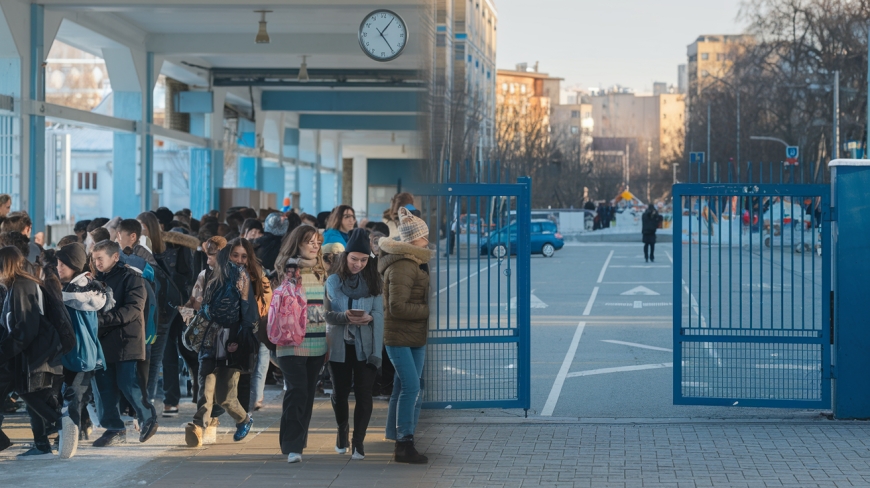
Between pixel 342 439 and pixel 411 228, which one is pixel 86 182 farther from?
pixel 411 228

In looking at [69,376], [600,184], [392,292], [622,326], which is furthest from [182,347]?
A: [600,184]

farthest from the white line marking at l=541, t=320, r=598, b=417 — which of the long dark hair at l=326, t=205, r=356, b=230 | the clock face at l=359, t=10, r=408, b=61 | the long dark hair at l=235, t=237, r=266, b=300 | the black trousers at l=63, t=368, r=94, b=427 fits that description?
the clock face at l=359, t=10, r=408, b=61

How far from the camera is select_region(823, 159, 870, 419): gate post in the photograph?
9.01m

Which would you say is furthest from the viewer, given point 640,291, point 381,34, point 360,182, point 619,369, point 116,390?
point 360,182

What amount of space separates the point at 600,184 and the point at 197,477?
348 feet

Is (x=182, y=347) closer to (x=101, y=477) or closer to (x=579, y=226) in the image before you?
(x=101, y=477)

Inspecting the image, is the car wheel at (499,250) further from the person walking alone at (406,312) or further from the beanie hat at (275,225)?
the beanie hat at (275,225)

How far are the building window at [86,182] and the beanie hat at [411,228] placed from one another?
2578 inches

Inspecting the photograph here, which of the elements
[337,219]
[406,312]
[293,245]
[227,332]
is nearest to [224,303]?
[227,332]

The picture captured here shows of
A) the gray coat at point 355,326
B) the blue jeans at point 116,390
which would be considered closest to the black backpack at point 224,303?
the blue jeans at point 116,390

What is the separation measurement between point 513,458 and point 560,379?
159 inches

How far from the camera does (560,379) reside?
1176cm

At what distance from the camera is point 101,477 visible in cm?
729

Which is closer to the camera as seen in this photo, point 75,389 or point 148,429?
point 75,389
